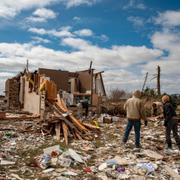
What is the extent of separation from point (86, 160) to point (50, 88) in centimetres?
943

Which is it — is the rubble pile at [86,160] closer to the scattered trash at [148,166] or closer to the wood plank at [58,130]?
the scattered trash at [148,166]

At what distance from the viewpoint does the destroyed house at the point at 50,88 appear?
20.4 meters

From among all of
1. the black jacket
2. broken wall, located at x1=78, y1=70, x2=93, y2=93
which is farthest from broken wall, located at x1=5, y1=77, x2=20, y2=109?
the black jacket

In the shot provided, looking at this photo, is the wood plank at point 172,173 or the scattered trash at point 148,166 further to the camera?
the scattered trash at point 148,166

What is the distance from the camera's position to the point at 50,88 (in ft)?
57.5

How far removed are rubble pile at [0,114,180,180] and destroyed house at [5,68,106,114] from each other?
282 inches

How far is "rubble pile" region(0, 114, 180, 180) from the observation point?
283 inches

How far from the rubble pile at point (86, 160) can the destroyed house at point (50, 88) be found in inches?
282

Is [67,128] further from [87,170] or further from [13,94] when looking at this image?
[13,94]

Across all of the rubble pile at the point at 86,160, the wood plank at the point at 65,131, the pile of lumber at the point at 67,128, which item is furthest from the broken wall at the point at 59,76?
the rubble pile at the point at 86,160

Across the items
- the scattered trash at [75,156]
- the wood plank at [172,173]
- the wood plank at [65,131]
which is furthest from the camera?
the wood plank at [65,131]

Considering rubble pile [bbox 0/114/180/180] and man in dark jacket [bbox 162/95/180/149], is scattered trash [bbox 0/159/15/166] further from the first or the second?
man in dark jacket [bbox 162/95/180/149]

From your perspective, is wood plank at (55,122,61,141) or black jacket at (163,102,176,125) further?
wood plank at (55,122,61,141)

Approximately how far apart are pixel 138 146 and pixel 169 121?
3.84 feet
